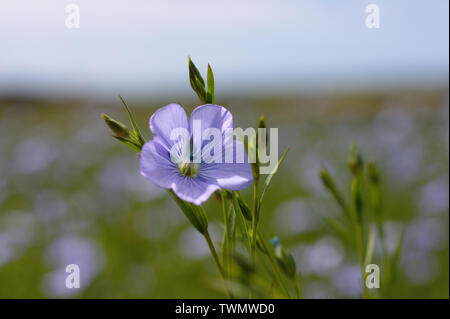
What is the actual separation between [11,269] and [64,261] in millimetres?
181

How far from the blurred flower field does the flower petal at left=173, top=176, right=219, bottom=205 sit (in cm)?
18

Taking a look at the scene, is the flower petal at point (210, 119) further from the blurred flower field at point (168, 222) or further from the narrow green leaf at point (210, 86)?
the blurred flower field at point (168, 222)

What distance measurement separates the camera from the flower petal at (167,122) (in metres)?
0.47

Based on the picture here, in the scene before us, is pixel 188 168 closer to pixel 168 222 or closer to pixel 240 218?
pixel 240 218

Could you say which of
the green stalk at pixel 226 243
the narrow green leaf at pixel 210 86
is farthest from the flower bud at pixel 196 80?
the green stalk at pixel 226 243

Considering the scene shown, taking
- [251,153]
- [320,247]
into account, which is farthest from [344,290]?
[251,153]

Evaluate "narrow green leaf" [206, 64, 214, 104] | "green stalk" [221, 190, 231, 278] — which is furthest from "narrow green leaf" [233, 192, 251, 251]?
"narrow green leaf" [206, 64, 214, 104]

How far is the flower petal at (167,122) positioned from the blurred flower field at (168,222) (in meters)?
0.21

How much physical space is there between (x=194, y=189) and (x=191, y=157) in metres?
0.07

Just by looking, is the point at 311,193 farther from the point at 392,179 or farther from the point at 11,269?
the point at 11,269

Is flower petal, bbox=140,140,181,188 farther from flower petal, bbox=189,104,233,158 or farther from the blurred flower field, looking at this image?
the blurred flower field

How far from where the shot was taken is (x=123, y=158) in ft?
9.37

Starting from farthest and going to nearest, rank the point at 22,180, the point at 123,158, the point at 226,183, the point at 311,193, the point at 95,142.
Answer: the point at 95,142 < the point at 123,158 < the point at 22,180 < the point at 311,193 < the point at 226,183

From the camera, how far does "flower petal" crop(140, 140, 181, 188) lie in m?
0.42
